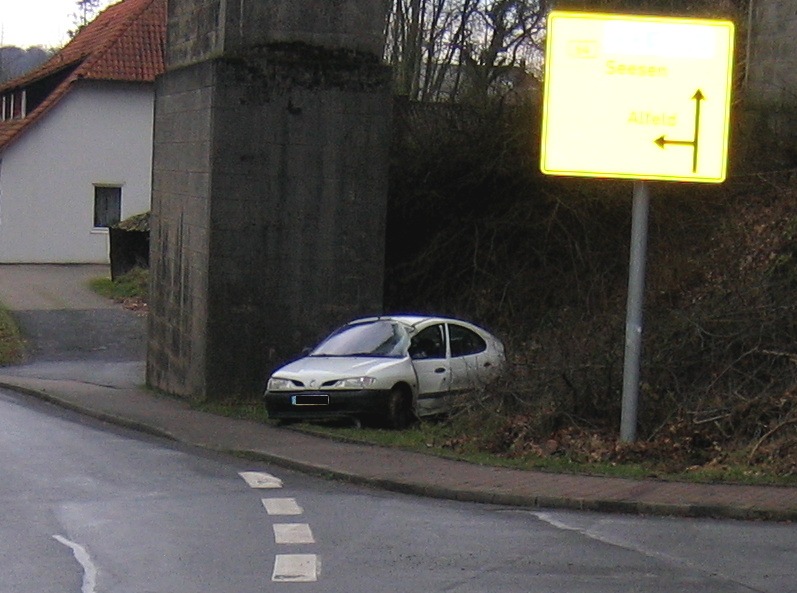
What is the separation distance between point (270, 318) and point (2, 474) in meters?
7.57

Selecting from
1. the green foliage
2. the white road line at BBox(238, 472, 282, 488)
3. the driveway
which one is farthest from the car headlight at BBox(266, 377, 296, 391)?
the green foliage

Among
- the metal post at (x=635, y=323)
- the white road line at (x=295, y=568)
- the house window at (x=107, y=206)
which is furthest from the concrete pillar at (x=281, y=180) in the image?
the house window at (x=107, y=206)

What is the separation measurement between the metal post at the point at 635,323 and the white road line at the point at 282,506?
3.72 m

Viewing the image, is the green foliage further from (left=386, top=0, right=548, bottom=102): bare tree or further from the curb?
the curb

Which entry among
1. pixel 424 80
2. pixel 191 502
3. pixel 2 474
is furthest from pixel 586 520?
pixel 424 80

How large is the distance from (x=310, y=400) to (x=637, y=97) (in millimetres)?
5759

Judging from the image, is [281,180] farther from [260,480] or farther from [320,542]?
[320,542]

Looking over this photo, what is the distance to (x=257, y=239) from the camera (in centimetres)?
1970

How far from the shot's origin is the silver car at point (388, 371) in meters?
15.9

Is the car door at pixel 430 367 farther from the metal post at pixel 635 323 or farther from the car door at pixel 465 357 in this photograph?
the metal post at pixel 635 323

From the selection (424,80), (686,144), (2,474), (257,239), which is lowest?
(2,474)

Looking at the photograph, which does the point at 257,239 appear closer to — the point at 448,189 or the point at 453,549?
the point at 448,189

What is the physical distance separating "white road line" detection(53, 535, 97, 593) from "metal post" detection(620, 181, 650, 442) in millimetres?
6012

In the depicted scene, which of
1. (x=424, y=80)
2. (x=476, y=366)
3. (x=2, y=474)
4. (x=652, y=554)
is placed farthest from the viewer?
(x=424, y=80)
